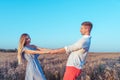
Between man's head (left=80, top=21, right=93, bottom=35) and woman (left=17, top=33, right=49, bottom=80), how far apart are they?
42.1 inches

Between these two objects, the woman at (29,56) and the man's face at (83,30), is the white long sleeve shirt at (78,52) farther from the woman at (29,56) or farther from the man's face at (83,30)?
the woman at (29,56)

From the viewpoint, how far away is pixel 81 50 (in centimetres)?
699

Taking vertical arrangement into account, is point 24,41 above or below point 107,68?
above

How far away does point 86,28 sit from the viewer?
6.96 meters

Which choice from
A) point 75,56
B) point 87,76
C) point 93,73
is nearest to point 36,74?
point 75,56

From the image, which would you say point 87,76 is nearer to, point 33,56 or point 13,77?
point 13,77

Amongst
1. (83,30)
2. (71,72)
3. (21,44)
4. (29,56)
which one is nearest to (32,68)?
(29,56)

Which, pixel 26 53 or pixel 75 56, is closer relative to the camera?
pixel 75 56

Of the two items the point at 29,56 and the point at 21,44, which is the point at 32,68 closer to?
the point at 29,56

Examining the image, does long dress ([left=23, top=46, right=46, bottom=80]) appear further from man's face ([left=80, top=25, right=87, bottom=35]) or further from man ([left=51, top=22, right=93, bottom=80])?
man's face ([left=80, top=25, right=87, bottom=35])

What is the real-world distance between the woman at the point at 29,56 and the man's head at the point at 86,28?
1070mm

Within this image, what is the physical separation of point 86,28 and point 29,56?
1551 mm

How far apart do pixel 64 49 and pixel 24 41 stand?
4.06 ft

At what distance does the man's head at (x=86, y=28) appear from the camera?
6.90m
